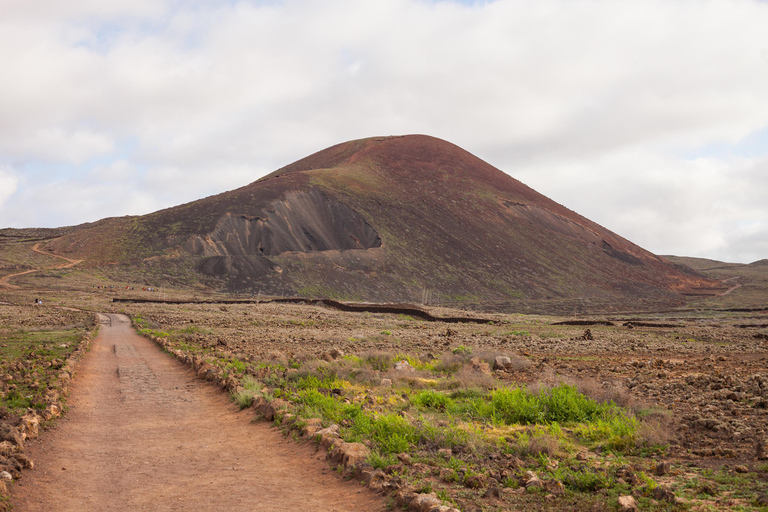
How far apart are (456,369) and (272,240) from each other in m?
74.3

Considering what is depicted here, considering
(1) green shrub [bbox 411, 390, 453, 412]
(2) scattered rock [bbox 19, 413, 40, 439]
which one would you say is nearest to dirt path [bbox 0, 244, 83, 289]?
(2) scattered rock [bbox 19, 413, 40, 439]

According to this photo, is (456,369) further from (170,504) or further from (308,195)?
(308,195)

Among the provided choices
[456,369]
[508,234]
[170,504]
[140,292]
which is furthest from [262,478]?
[508,234]

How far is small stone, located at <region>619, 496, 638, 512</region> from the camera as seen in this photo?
16.5 feet

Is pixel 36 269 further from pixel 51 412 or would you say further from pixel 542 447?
pixel 542 447

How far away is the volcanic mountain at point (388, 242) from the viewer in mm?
80875

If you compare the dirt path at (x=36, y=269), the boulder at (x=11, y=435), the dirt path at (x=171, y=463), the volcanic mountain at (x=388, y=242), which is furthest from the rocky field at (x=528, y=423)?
the volcanic mountain at (x=388, y=242)

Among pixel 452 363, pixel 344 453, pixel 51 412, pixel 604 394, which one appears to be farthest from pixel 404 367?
pixel 51 412

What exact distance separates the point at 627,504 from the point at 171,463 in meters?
5.61

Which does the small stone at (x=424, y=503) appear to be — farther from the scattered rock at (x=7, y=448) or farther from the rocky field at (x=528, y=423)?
the scattered rock at (x=7, y=448)

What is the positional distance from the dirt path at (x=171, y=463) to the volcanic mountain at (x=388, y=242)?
64897 mm

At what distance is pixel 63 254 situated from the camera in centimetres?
7969

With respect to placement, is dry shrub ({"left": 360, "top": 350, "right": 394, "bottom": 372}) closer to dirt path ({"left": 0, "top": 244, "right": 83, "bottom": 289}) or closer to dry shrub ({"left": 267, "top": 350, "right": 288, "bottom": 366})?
dry shrub ({"left": 267, "top": 350, "right": 288, "bottom": 366})

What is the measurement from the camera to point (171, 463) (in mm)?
7426
